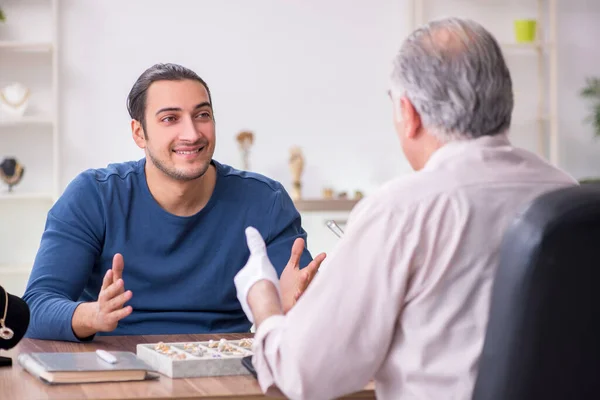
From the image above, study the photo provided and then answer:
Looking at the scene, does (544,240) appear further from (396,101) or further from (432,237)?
(396,101)

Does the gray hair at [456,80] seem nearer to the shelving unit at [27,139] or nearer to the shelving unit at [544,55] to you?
the shelving unit at [27,139]

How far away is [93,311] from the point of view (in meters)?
1.77

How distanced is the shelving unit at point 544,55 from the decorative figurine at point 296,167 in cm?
99

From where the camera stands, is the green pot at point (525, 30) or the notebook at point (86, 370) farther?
the green pot at point (525, 30)

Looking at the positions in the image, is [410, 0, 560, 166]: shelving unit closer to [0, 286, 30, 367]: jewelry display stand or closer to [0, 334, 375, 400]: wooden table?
[0, 286, 30, 367]: jewelry display stand

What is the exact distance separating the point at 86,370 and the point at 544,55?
14.7 ft

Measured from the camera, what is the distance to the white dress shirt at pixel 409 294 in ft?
3.89

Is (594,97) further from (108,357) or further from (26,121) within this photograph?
(108,357)

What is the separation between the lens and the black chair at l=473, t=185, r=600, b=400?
104 centimetres

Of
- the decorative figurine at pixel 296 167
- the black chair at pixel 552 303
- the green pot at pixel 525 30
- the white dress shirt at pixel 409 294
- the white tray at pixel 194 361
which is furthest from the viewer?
the green pot at pixel 525 30

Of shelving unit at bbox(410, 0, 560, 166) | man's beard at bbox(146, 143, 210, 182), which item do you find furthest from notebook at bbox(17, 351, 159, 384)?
shelving unit at bbox(410, 0, 560, 166)

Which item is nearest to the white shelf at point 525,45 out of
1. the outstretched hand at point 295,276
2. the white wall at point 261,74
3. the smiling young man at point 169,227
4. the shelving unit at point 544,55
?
→ the shelving unit at point 544,55

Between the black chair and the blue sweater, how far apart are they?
45.5 inches

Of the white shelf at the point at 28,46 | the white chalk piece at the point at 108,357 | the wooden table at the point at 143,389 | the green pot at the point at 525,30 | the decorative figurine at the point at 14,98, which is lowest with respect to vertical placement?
the wooden table at the point at 143,389
